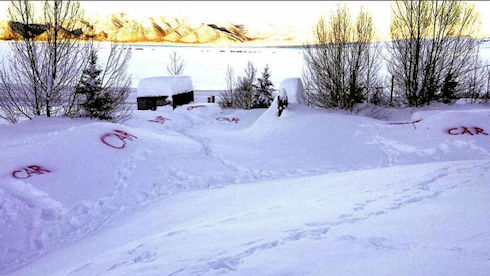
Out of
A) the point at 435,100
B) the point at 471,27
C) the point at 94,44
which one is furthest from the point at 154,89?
the point at 471,27

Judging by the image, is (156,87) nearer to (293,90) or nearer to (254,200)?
(293,90)

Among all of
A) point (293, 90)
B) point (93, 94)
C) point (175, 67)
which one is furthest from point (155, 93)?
point (175, 67)

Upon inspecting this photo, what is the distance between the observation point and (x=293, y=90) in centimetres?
1506

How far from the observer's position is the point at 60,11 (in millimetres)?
11695

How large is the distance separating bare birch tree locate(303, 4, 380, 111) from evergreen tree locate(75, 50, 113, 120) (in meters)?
10.1

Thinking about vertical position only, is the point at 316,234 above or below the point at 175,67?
below

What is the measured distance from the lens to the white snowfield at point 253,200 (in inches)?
127

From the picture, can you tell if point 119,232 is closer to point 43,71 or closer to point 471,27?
point 43,71

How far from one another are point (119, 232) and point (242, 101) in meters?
35.6

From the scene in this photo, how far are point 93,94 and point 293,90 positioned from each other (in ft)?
25.7

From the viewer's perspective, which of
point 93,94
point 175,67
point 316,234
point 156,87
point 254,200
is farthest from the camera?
point 175,67

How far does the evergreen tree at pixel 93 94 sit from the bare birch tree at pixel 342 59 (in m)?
10.1

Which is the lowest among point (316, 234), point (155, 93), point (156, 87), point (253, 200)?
point (253, 200)

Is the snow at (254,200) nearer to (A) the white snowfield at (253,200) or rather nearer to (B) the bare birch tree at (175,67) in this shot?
(A) the white snowfield at (253,200)
